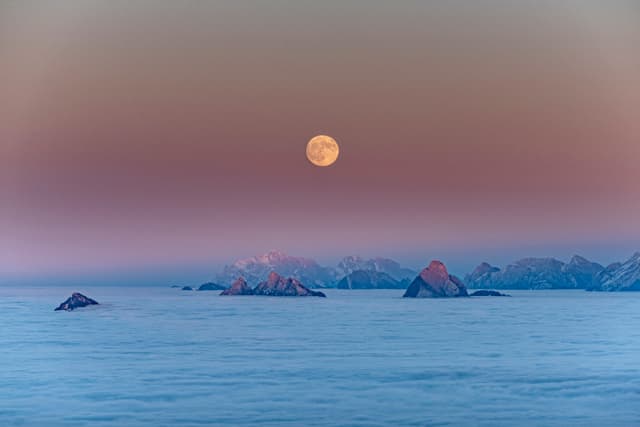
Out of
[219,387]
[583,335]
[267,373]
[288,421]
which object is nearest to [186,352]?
[267,373]

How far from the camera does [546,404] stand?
45000mm

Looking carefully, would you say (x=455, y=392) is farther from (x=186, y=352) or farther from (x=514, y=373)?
(x=186, y=352)

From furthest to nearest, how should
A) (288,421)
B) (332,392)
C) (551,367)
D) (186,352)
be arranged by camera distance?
(186,352)
(551,367)
(332,392)
(288,421)

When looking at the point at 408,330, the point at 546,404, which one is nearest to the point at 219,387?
the point at 546,404

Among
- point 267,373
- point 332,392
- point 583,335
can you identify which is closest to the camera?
point 332,392

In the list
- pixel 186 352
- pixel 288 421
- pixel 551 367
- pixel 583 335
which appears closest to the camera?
pixel 288 421

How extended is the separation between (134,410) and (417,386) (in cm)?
1776

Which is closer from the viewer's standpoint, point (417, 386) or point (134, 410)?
point (134, 410)

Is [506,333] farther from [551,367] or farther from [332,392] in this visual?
[332,392]

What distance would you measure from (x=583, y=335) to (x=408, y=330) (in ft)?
71.2

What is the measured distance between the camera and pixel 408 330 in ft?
348

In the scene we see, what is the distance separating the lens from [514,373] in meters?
58.3

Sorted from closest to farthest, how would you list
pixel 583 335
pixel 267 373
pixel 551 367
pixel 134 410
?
pixel 134 410
pixel 267 373
pixel 551 367
pixel 583 335

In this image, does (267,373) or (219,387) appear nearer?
(219,387)
